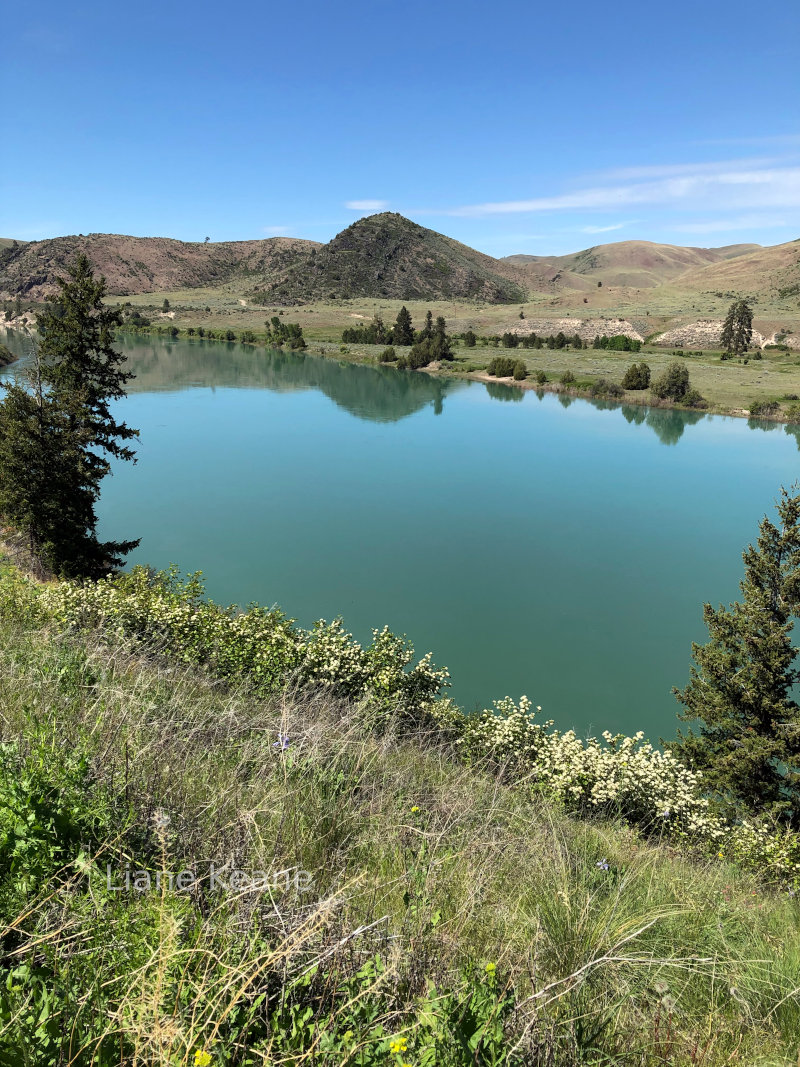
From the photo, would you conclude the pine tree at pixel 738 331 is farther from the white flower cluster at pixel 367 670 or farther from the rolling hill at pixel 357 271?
the white flower cluster at pixel 367 670

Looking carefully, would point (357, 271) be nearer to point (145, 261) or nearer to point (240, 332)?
point (145, 261)

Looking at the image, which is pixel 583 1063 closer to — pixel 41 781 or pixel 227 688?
pixel 41 781

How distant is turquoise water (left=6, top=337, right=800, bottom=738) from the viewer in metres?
15.2

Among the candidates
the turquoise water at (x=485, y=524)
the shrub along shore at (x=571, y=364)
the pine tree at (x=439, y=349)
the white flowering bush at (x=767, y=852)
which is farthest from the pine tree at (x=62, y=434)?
the pine tree at (x=439, y=349)

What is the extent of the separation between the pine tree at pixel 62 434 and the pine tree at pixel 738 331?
71.7 meters

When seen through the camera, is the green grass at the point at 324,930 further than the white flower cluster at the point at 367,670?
No

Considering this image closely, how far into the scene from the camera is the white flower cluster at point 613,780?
7.05m

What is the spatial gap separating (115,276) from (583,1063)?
180 metres

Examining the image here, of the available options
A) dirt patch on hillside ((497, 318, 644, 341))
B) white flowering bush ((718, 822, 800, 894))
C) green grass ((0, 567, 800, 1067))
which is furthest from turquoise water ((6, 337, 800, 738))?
dirt patch on hillside ((497, 318, 644, 341))

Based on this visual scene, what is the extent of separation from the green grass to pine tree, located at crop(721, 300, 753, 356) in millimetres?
78526

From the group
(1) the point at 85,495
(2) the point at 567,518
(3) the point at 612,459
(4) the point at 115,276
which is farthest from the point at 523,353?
(4) the point at 115,276

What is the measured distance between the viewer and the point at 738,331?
227ft

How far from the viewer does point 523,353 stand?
246 feet

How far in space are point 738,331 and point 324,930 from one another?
82.2 m
